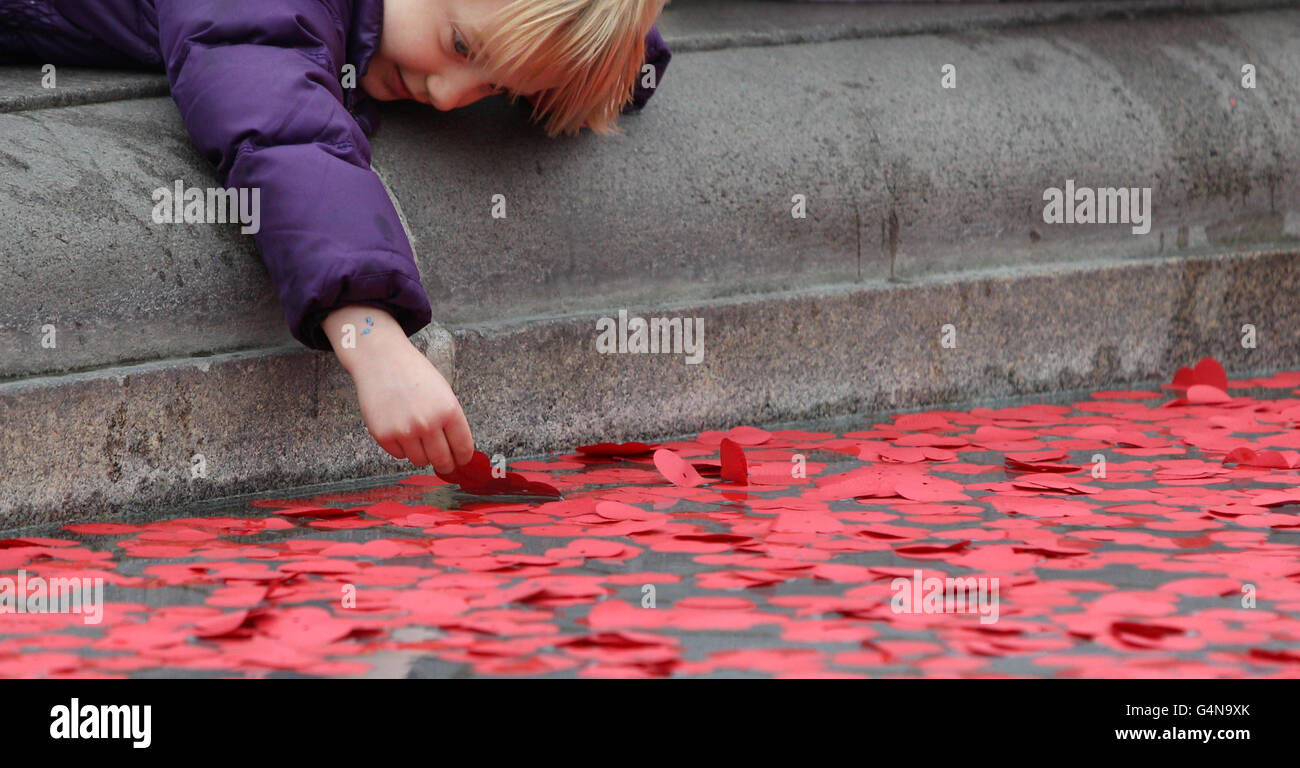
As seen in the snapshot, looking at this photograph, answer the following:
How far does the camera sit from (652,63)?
11.0 feet

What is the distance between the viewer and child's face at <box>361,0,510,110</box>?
2803 millimetres

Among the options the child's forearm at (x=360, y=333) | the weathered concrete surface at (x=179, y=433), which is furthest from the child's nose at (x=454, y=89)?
the child's forearm at (x=360, y=333)

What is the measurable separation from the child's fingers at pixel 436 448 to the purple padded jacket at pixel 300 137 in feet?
0.80

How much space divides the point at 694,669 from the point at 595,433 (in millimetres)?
1420

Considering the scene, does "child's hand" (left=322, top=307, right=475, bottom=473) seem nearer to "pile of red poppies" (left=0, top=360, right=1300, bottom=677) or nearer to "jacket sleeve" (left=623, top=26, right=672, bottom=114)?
"pile of red poppies" (left=0, top=360, right=1300, bottom=677)

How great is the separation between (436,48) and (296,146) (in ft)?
1.19

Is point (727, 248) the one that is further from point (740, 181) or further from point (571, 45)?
point (571, 45)

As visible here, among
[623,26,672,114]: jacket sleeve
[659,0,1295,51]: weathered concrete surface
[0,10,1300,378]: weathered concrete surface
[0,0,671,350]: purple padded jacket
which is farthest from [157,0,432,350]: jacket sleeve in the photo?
[659,0,1295,51]: weathered concrete surface

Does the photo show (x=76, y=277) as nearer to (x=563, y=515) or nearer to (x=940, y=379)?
(x=563, y=515)

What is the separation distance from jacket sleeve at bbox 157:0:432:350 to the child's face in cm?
9

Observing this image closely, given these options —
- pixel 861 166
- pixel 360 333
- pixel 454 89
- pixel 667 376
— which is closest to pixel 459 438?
pixel 360 333

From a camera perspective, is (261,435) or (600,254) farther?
(600,254)

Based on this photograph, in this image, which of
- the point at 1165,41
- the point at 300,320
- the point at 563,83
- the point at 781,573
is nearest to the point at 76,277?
the point at 300,320
